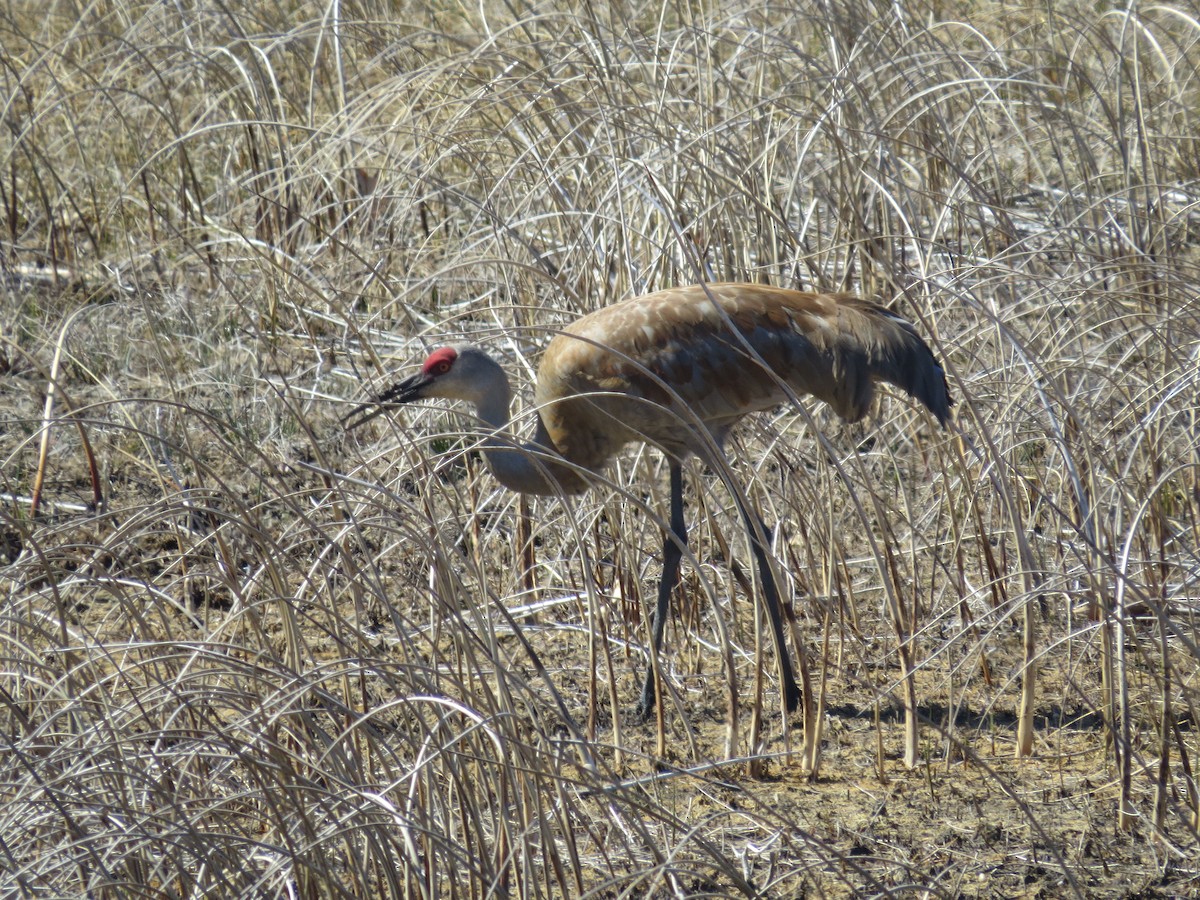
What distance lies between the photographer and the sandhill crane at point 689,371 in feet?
12.8

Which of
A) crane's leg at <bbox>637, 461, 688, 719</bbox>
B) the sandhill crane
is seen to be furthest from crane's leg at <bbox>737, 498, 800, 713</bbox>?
crane's leg at <bbox>637, 461, 688, 719</bbox>

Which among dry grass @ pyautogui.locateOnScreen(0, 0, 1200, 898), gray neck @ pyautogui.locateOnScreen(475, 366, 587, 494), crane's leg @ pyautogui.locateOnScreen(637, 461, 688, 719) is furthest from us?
crane's leg @ pyautogui.locateOnScreen(637, 461, 688, 719)

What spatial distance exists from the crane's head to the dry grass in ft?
0.40

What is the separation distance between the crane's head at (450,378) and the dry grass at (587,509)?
0.40 feet

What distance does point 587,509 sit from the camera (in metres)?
4.41

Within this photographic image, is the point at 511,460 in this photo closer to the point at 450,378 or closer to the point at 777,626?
the point at 450,378

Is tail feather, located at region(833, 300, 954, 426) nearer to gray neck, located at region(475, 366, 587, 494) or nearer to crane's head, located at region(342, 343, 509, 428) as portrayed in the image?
gray neck, located at region(475, 366, 587, 494)

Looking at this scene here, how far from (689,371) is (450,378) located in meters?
0.67

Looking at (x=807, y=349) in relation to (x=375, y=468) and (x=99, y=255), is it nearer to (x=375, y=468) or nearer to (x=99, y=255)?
(x=375, y=468)

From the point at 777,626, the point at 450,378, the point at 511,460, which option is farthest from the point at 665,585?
the point at 450,378

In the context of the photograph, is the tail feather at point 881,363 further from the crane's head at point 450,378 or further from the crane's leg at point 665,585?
the crane's head at point 450,378

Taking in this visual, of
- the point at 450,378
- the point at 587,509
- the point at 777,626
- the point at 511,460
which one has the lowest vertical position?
the point at 777,626

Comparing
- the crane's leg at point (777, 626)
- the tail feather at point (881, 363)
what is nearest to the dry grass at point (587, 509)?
the crane's leg at point (777, 626)

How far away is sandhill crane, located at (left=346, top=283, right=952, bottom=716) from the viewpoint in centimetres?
391
